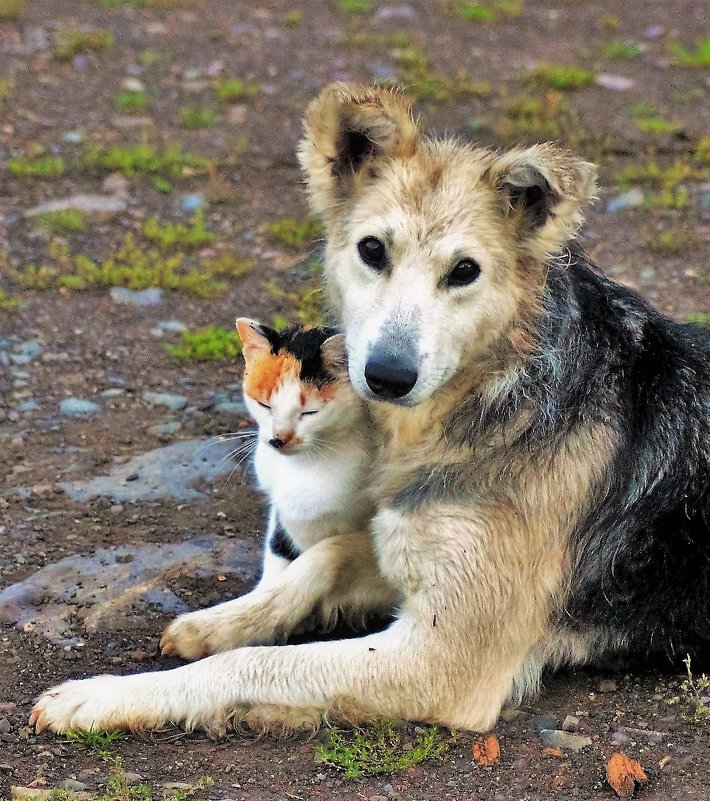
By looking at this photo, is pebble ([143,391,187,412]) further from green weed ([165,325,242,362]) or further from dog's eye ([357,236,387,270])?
dog's eye ([357,236,387,270])

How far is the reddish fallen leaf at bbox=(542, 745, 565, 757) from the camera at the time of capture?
4211 millimetres

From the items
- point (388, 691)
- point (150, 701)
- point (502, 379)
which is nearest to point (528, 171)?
point (502, 379)

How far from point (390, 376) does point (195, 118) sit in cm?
743

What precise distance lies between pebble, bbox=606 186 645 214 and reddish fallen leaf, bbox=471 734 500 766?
6.24 metres

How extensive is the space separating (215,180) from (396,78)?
3039mm

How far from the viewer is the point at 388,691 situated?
14.0 ft

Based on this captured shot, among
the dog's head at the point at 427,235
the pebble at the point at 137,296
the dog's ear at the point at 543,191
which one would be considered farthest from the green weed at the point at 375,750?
the pebble at the point at 137,296

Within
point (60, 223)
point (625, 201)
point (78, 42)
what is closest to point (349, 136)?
point (60, 223)

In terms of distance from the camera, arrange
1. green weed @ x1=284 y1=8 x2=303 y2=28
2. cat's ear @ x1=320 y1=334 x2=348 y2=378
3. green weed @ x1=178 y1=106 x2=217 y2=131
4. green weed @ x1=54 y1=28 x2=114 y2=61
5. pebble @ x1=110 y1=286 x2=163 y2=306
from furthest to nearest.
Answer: green weed @ x1=284 y1=8 x2=303 y2=28 → green weed @ x1=54 y1=28 x2=114 y2=61 → green weed @ x1=178 y1=106 x2=217 y2=131 → pebble @ x1=110 y1=286 x2=163 y2=306 → cat's ear @ x1=320 y1=334 x2=348 y2=378

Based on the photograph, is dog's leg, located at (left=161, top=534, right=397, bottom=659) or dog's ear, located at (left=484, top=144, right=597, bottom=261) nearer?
dog's ear, located at (left=484, top=144, right=597, bottom=261)

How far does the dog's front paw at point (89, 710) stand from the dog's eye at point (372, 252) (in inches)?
80.2

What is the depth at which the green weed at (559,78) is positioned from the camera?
11.6m

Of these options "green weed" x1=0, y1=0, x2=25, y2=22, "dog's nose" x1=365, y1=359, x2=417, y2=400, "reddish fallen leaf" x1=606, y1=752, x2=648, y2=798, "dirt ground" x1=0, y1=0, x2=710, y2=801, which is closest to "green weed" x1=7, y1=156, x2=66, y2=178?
"dirt ground" x1=0, y1=0, x2=710, y2=801

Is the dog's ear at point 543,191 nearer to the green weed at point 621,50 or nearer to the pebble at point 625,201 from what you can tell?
the pebble at point 625,201
